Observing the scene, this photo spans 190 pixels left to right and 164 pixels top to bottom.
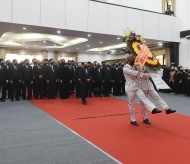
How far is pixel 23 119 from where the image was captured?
5512 mm

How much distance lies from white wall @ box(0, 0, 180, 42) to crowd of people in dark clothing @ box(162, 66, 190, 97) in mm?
2334

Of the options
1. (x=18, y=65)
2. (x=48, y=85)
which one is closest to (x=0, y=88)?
(x=18, y=65)

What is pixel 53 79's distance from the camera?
922cm

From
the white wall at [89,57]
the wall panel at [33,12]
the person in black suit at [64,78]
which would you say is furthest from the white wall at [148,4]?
the person in black suit at [64,78]

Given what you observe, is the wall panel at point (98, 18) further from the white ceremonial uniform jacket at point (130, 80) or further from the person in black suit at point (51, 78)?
the white ceremonial uniform jacket at point (130, 80)

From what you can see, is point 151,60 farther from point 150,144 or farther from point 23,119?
point 23,119

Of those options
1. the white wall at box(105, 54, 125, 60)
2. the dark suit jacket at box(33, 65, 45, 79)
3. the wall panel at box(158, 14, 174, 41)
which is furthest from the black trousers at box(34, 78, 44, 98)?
the white wall at box(105, 54, 125, 60)

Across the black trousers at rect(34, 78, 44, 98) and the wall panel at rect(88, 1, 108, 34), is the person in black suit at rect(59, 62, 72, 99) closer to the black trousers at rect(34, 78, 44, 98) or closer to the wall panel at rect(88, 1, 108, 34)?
the black trousers at rect(34, 78, 44, 98)

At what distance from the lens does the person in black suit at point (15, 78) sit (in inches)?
337

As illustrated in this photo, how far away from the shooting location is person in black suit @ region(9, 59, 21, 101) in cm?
855

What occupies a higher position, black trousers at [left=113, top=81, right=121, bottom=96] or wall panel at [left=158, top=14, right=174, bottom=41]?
wall panel at [left=158, top=14, right=174, bottom=41]

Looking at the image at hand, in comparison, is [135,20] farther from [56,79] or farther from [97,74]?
[56,79]

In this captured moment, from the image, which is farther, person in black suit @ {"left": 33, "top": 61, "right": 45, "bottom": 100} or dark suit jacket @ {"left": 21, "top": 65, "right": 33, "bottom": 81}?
person in black suit @ {"left": 33, "top": 61, "right": 45, "bottom": 100}

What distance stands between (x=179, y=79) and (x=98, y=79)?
4.39 metres
